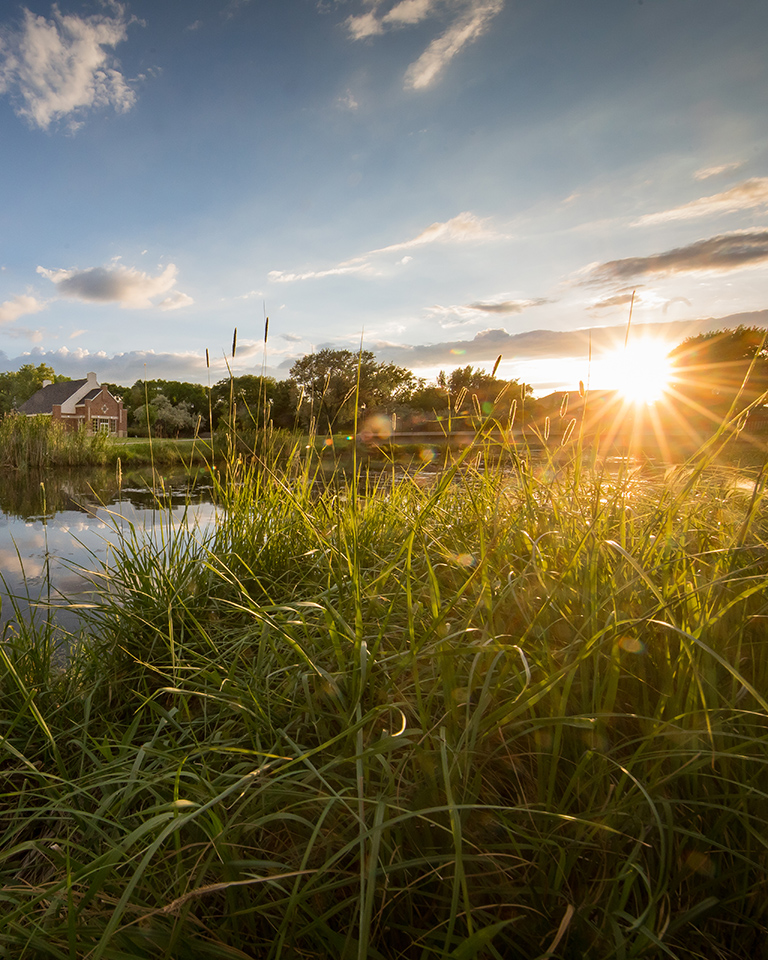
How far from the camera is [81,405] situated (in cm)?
4281

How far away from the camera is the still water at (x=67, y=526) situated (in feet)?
7.83

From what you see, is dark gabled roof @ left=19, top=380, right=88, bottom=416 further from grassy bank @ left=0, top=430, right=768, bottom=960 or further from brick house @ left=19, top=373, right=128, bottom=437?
grassy bank @ left=0, top=430, right=768, bottom=960

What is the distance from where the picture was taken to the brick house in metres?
42.7

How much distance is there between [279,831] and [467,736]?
457mm

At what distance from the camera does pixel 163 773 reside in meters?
1.17

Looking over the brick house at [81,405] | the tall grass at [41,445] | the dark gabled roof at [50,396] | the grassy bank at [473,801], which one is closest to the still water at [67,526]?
the tall grass at [41,445]

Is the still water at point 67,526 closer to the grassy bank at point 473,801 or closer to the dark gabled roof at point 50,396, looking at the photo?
the grassy bank at point 473,801

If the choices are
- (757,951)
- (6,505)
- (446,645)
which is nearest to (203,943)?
(446,645)

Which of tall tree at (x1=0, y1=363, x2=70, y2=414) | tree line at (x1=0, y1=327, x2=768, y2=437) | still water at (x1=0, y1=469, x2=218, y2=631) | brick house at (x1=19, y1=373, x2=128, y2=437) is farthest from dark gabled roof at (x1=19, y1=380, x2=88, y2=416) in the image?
still water at (x1=0, y1=469, x2=218, y2=631)

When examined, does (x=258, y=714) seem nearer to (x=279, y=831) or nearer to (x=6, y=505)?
(x=279, y=831)

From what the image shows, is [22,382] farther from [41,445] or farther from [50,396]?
[41,445]

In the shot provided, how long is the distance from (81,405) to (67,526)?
138 feet

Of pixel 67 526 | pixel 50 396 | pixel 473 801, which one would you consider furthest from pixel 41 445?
pixel 50 396

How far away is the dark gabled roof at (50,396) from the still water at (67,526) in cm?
3368
